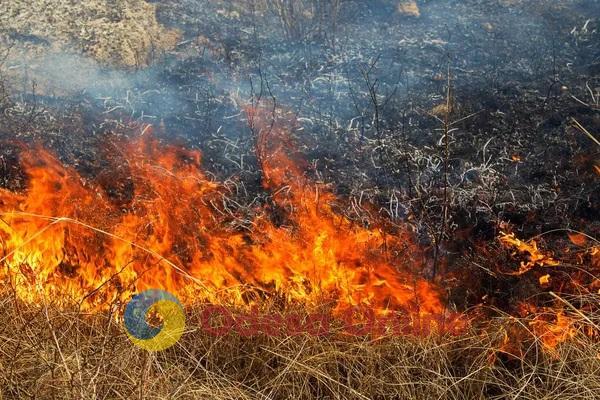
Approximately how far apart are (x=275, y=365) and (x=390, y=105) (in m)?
2.64

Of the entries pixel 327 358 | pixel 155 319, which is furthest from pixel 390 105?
pixel 155 319

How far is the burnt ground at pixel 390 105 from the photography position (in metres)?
3.67

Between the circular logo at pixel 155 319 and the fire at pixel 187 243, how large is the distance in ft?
0.33

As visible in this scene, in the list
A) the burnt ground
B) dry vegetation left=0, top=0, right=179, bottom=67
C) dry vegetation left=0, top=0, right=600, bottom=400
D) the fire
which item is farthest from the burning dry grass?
dry vegetation left=0, top=0, right=179, bottom=67

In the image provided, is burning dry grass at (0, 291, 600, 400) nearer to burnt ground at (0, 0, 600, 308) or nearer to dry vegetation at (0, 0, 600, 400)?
dry vegetation at (0, 0, 600, 400)

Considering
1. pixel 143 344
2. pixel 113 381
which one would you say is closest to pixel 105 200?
pixel 143 344

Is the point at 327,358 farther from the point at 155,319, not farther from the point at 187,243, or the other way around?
the point at 187,243

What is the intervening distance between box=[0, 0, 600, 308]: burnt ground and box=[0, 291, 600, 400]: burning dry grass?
0.50 m

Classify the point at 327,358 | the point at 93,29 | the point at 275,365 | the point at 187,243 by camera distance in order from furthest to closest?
the point at 93,29, the point at 187,243, the point at 275,365, the point at 327,358

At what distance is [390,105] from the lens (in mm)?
4688

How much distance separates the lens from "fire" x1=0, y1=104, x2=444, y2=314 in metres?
3.23

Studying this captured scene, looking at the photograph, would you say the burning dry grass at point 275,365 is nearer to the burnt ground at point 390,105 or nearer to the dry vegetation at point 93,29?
the burnt ground at point 390,105

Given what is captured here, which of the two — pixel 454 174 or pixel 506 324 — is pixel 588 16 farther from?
pixel 506 324

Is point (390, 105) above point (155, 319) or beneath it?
above
